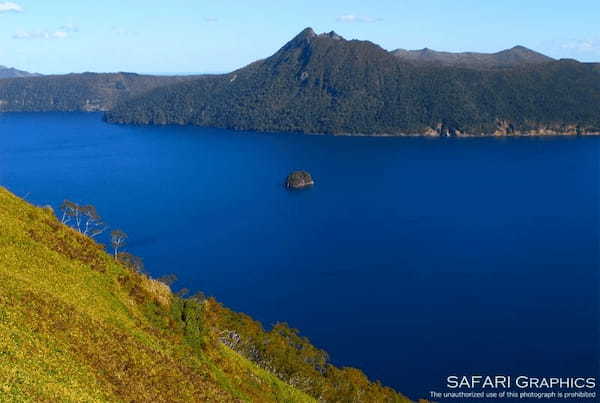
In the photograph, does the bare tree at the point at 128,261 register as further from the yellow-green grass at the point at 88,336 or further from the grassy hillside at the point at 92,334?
the yellow-green grass at the point at 88,336

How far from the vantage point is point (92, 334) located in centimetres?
2002

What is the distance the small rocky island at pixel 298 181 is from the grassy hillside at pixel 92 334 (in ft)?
439

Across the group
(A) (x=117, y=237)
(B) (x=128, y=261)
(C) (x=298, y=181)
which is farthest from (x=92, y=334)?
(C) (x=298, y=181)

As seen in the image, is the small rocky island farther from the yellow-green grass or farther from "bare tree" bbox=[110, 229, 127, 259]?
the yellow-green grass

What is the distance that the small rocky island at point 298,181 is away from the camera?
163 meters

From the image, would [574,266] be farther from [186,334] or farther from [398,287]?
[186,334]

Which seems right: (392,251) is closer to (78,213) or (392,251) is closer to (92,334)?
(78,213)

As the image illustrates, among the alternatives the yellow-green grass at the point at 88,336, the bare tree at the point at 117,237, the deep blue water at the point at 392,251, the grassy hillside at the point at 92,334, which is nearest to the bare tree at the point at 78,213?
the bare tree at the point at 117,237

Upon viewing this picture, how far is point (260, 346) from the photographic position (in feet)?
144

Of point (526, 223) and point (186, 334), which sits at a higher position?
point (186, 334)

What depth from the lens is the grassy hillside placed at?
16688 mm

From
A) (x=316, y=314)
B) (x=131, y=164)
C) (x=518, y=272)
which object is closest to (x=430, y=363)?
(x=316, y=314)

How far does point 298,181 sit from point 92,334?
14406 centimetres

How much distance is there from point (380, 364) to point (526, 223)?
72174 millimetres
